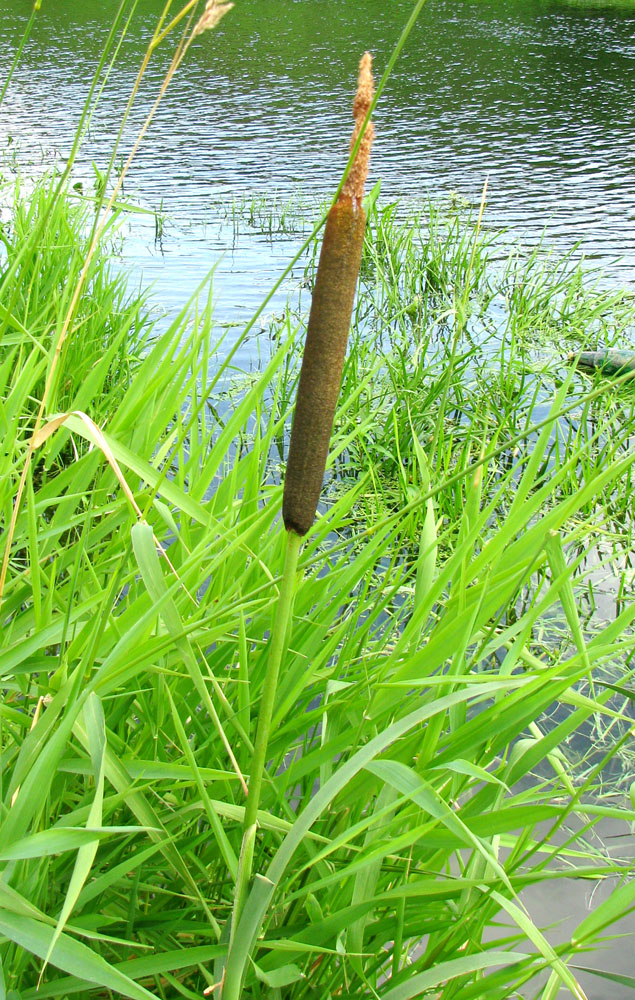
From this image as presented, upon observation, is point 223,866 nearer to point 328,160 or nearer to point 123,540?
point 123,540

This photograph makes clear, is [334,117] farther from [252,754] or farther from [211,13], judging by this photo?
[252,754]

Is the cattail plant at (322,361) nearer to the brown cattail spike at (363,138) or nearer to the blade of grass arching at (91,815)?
the brown cattail spike at (363,138)

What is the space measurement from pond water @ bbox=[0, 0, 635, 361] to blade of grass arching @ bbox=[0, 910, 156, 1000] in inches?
269

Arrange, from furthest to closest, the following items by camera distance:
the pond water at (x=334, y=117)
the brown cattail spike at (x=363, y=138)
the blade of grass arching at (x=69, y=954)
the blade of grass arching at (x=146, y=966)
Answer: the pond water at (x=334, y=117), the blade of grass arching at (x=146, y=966), the blade of grass arching at (x=69, y=954), the brown cattail spike at (x=363, y=138)

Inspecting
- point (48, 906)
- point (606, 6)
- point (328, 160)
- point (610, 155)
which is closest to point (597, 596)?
point (48, 906)

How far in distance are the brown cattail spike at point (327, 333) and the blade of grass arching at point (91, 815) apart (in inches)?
17.8

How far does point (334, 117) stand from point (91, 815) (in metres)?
20.2

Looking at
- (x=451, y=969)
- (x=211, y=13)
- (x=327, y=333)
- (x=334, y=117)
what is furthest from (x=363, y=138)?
(x=334, y=117)

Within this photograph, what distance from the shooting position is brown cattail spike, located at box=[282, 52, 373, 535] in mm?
734

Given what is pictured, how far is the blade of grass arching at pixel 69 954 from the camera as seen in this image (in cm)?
101

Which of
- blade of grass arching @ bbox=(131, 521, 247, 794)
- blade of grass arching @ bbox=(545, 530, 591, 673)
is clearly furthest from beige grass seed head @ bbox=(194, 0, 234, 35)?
blade of grass arching @ bbox=(545, 530, 591, 673)

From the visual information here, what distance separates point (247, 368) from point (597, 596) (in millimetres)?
3837

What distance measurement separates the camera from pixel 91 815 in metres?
1.05

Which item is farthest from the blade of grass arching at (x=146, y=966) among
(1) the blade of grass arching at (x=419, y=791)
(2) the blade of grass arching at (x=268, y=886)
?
(1) the blade of grass arching at (x=419, y=791)
